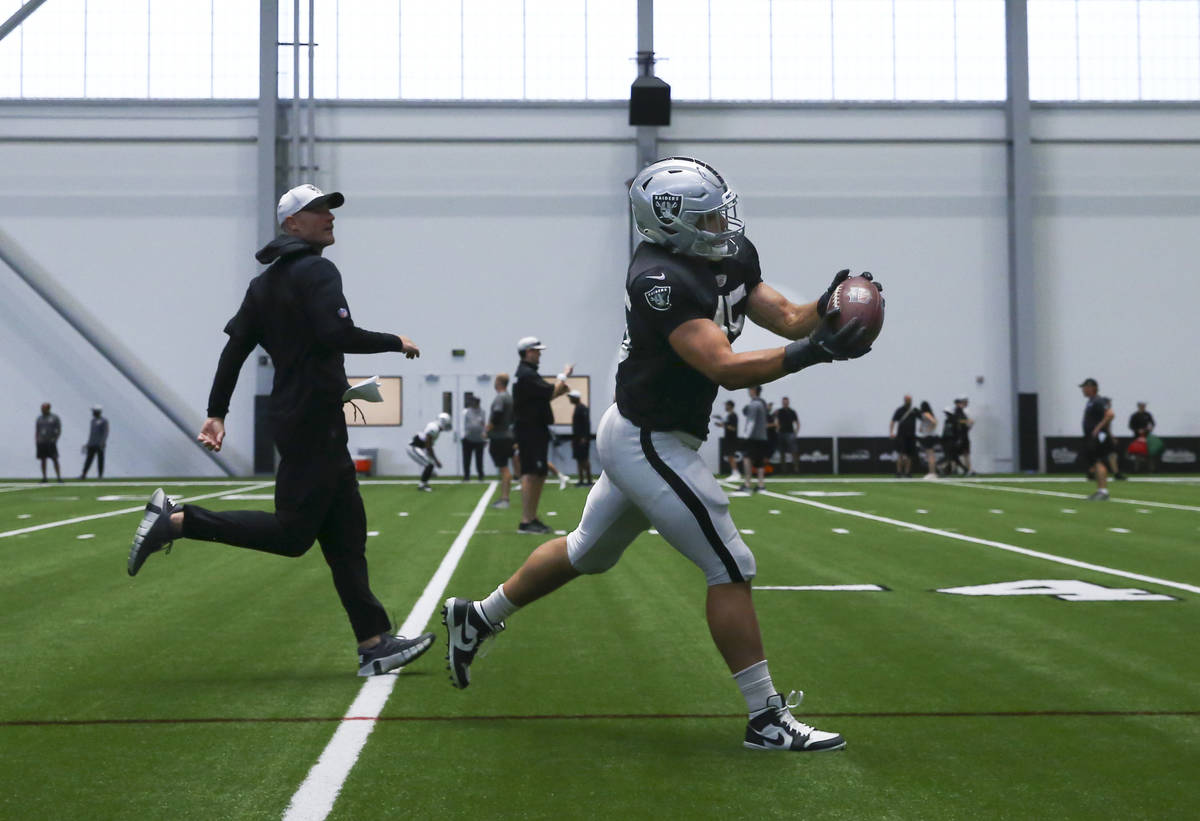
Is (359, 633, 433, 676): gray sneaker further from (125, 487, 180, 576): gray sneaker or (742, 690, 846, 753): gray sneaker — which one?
(742, 690, 846, 753): gray sneaker

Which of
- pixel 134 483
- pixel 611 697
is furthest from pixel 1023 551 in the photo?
pixel 134 483

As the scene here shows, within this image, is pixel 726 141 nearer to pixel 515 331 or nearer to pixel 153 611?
pixel 515 331

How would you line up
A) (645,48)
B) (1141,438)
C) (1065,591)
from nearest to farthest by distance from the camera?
(1065,591)
(1141,438)
(645,48)

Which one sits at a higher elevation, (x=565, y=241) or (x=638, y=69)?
(x=638, y=69)

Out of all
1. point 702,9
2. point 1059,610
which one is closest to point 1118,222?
point 702,9

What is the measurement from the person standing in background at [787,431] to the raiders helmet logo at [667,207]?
27.6 metres

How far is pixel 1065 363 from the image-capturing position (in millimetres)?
33938

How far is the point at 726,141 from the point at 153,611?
2829 centimetres

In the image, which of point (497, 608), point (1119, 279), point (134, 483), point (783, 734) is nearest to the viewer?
point (783, 734)

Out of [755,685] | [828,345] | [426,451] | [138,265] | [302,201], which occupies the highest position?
[138,265]

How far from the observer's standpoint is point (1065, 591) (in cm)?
828

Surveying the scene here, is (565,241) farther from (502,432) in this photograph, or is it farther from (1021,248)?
(502,432)

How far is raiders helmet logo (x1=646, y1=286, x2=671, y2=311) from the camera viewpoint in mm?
4172

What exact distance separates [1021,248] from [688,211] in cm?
3121
